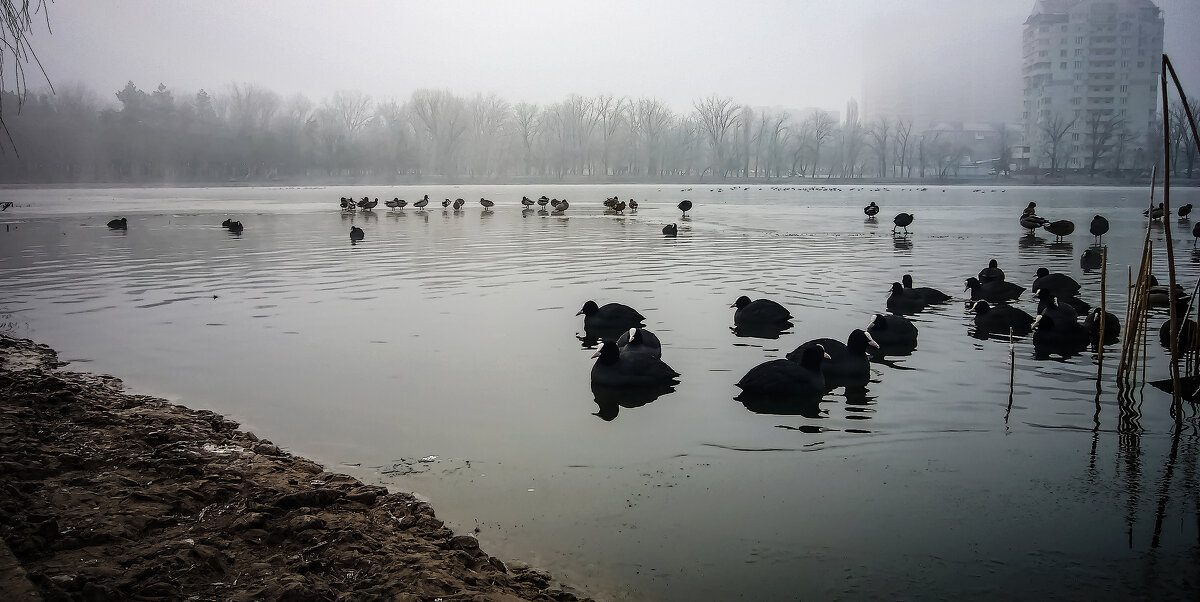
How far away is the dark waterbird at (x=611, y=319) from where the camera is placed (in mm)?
10828

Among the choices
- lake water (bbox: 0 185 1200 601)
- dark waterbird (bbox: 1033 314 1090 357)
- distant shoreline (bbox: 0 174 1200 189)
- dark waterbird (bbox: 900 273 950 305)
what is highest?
distant shoreline (bbox: 0 174 1200 189)

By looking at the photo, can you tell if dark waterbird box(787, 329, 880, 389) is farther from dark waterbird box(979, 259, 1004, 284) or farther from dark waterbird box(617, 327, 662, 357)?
dark waterbird box(979, 259, 1004, 284)

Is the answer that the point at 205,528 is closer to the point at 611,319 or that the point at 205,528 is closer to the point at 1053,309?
the point at 611,319

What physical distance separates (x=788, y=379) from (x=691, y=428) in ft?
3.79

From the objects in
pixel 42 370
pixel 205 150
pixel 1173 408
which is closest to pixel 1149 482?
pixel 1173 408

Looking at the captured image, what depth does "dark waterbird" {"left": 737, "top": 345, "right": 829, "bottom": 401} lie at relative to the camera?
753cm

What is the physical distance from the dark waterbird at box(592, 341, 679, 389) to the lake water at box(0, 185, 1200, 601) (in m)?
0.30

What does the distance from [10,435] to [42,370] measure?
302 cm

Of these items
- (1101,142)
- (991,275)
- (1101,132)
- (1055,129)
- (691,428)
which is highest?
(1055,129)

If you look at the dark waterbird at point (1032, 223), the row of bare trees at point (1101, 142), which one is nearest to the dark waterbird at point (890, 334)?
the dark waterbird at point (1032, 223)

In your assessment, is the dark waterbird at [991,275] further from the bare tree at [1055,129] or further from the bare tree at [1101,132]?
the bare tree at [1055,129]

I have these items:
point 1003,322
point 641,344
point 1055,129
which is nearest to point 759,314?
point 641,344

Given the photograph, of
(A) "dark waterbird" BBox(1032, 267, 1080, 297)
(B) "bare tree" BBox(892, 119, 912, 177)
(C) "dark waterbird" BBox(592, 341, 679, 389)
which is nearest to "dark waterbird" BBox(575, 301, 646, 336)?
(C) "dark waterbird" BBox(592, 341, 679, 389)

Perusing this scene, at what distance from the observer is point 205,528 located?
14.7ft
